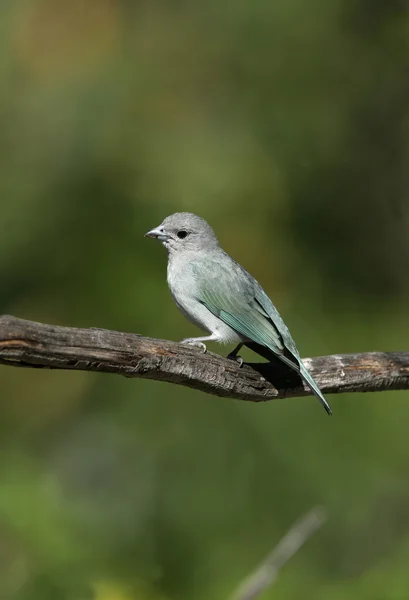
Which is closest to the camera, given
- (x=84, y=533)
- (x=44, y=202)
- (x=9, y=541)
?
(x=9, y=541)

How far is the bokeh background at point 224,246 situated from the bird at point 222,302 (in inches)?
59.0

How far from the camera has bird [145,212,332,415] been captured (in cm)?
469

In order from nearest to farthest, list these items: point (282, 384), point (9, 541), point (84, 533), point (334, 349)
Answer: point (282, 384)
point (9, 541)
point (84, 533)
point (334, 349)

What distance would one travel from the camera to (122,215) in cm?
745

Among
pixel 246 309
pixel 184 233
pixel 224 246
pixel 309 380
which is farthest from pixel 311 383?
pixel 224 246

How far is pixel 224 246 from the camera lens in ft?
24.6


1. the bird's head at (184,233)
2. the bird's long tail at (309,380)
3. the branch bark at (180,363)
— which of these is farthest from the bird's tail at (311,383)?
the bird's head at (184,233)

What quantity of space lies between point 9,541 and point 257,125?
173 inches

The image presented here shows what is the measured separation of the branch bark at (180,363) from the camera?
336 cm

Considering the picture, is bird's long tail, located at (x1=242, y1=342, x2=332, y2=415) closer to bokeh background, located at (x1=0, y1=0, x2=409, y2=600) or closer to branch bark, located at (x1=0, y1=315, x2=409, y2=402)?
branch bark, located at (x1=0, y1=315, x2=409, y2=402)

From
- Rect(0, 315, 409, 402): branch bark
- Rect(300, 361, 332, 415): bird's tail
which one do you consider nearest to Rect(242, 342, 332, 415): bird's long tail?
Rect(300, 361, 332, 415): bird's tail

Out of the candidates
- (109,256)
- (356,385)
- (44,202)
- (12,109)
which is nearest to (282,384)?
(356,385)

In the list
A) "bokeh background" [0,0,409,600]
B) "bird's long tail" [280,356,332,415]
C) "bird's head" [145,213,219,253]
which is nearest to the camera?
"bird's long tail" [280,356,332,415]

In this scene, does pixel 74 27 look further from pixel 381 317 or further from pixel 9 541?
pixel 9 541
